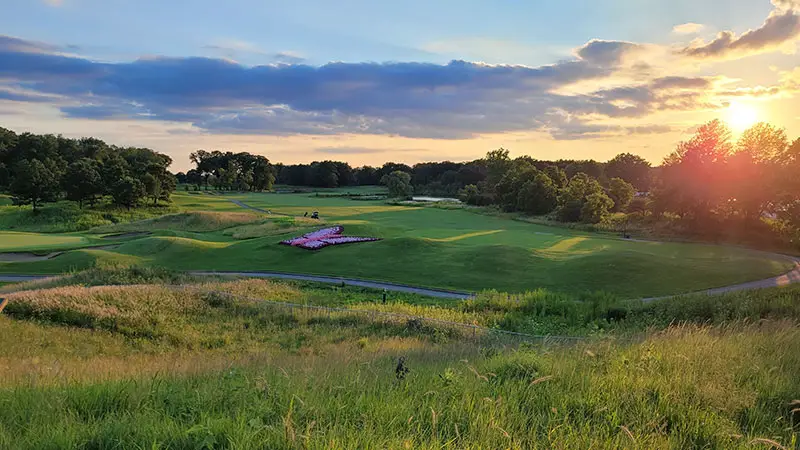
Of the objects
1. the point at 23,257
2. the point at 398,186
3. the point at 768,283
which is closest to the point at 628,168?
the point at 398,186

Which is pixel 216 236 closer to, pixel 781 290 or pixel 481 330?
pixel 481 330

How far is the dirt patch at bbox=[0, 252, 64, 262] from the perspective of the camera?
3572cm

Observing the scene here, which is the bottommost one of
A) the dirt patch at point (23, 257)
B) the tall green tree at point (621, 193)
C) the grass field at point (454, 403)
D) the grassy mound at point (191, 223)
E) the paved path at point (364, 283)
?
the paved path at point (364, 283)

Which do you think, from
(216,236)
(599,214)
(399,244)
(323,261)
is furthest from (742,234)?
(216,236)

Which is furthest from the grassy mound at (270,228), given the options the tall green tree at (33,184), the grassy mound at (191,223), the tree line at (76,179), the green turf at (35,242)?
the tall green tree at (33,184)

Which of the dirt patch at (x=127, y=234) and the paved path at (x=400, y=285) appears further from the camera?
the dirt patch at (x=127, y=234)

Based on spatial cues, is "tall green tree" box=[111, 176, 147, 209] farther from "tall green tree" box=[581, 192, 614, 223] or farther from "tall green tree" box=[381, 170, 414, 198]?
"tall green tree" box=[581, 192, 614, 223]

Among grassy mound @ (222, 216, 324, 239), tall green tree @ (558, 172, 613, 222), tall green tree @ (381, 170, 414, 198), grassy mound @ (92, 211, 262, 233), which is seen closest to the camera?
grassy mound @ (222, 216, 324, 239)

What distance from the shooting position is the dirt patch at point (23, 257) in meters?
35.7

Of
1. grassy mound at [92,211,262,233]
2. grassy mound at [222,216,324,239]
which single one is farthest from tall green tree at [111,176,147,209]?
grassy mound at [222,216,324,239]

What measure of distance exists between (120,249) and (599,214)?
198 feet

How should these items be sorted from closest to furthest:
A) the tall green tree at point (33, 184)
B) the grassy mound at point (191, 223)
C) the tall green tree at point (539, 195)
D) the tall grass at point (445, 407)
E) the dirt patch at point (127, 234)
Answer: the tall grass at point (445, 407) → the dirt patch at point (127, 234) → the grassy mound at point (191, 223) → the tall green tree at point (33, 184) → the tall green tree at point (539, 195)

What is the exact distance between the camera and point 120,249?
4103 centimetres

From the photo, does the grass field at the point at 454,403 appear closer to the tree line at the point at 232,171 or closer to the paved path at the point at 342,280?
the paved path at the point at 342,280
